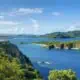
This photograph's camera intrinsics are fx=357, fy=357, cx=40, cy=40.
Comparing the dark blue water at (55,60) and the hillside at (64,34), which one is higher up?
the hillside at (64,34)

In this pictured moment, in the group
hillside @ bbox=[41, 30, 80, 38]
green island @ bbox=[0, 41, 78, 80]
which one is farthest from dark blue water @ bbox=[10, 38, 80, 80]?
hillside @ bbox=[41, 30, 80, 38]

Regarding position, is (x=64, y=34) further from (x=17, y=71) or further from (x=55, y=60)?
(x=17, y=71)

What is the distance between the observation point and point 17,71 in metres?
19.9

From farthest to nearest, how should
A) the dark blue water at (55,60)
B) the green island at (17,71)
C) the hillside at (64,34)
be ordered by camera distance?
the hillside at (64,34), the dark blue water at (55,60), the green island at (17,71)

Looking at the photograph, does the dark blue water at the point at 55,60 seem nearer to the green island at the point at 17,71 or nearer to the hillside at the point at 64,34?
the green island at the point at 17,71

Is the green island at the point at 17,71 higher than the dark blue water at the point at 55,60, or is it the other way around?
the green island at the point at 17,71

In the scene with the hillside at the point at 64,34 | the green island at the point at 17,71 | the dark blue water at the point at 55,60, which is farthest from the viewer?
the hillside at the point at 64,34

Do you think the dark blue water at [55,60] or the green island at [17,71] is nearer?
the green island at [17,71]

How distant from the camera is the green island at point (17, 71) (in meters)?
15.9

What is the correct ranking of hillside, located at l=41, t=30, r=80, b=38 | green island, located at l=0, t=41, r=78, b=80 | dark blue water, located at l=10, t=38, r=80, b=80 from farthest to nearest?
1. hillside, located at l=41, t=30, r=80, b=38
2. dark blue water, located at l=10, t=38, r=80, b=80
3. green island, located at l=0, t=41, r=78, b=80

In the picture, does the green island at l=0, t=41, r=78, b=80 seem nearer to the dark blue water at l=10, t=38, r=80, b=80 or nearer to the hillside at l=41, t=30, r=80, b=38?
the dark blue water at l=10, t=38, r=80, b=80

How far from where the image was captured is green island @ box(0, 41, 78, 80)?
15.9 m

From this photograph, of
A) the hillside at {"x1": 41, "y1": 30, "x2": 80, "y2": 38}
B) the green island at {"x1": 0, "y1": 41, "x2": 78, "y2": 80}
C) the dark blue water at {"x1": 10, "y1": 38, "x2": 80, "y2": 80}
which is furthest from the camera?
the hillside at {"x1": 41, "y1": 30, "x2": 80, "y2": 38}

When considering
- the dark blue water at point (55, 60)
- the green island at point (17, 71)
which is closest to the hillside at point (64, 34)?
the dark blue water at point (55, 60)
